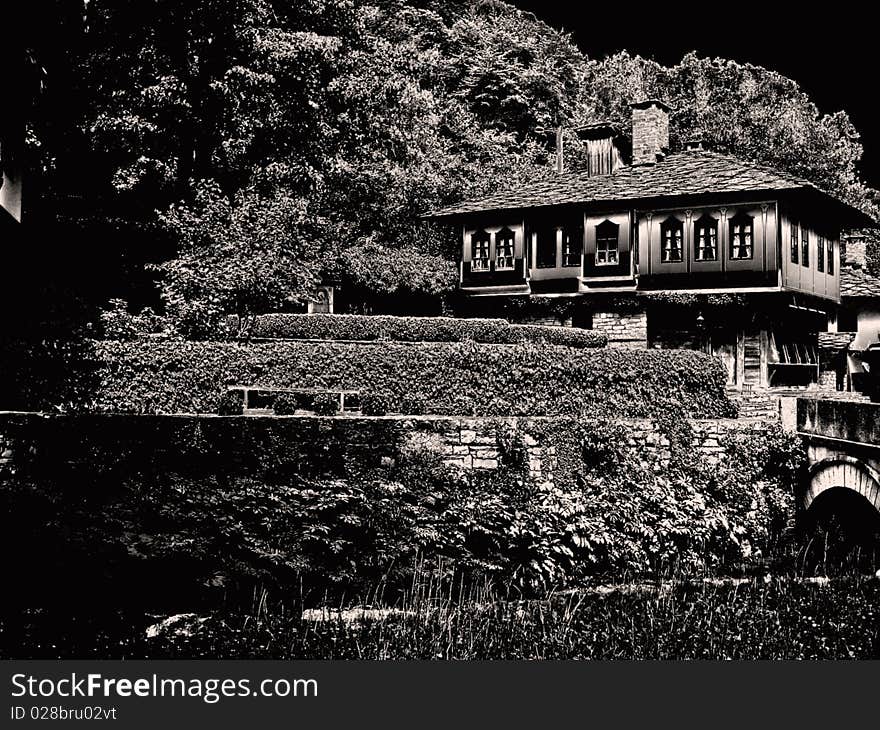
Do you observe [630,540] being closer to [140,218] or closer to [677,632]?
[677,632]

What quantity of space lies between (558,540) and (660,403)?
3917 millimetres

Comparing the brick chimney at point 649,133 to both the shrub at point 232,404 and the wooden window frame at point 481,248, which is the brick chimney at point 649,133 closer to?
the wooden window frame at point 481,248

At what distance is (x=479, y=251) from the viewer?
90.5 feet

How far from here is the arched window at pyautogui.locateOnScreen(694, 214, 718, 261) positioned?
24.5 metres

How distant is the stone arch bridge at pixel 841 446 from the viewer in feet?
41.1

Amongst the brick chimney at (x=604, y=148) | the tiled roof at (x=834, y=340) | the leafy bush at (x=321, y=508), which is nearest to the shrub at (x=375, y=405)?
the leafy bush at (x=321, y=508)

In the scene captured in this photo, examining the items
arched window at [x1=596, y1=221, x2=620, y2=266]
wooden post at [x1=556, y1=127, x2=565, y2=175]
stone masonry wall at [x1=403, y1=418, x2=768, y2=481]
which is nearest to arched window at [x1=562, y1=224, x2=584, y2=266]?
arched window at [x1=596, y1=221, x2=620, y2=266]

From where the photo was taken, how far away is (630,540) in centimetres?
1345

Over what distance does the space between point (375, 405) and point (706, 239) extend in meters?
13.6

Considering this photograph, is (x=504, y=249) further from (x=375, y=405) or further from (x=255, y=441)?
(x=255, y=441)

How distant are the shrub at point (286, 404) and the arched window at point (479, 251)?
13.8 metres

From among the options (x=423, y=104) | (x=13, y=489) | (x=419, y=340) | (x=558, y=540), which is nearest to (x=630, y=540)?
(x=558, y=540)

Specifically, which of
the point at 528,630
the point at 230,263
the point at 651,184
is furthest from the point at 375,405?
A: the point at 651,184

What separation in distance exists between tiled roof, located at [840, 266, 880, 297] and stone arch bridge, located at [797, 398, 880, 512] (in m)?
17.5
